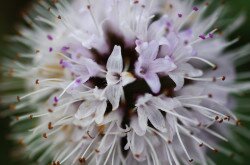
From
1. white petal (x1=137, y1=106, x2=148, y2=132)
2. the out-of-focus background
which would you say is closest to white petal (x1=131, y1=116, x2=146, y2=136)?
white petal (x1=137, y1=106, x2=148, y2=132)

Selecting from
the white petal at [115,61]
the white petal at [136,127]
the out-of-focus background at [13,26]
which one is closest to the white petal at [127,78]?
the white petal at [115,61]

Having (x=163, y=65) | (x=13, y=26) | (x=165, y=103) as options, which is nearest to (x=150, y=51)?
(x=163, y=65)

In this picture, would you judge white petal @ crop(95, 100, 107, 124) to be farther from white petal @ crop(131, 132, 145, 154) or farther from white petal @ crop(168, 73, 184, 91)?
white petal @ crop(168, 73, 184, 91)

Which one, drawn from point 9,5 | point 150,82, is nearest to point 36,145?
point 150,82

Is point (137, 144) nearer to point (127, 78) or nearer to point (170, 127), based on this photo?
point (170, 127)

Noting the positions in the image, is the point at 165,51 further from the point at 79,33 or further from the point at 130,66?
the point at 79,33

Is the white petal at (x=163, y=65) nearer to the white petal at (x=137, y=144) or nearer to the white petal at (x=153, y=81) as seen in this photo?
the white petal at (x=153, y=81)
